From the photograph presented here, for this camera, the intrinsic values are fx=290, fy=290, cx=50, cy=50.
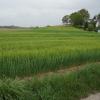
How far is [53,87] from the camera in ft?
28.5

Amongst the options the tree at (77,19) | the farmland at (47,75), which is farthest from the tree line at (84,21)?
the farmland at (47,75)

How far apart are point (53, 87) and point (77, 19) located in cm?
6257

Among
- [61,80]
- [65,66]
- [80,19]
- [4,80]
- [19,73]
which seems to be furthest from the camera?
[80,19]

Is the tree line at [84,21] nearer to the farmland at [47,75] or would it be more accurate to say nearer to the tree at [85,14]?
the tree at [85,14]

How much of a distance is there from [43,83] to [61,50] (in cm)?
411

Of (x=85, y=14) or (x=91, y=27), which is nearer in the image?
(x=91, y=27)

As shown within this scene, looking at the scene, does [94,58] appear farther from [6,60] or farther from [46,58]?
[6,60]

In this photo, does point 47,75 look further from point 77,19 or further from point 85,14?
point 85,14

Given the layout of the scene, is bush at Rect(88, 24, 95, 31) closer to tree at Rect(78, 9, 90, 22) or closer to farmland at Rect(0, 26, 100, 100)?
tree at Rect(78, 9, 90, 22)

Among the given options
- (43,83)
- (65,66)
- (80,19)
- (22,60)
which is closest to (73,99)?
(43,83)

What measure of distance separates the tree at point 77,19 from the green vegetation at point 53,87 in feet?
195

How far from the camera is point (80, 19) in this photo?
70.1m

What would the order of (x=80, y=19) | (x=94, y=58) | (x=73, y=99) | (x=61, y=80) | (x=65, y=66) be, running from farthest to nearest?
1. (x=80, y=19)
2. (x=94, y=58)
3. (x=65, y=66)
4. (x=61, y=80)
5. (x=73, y=99)

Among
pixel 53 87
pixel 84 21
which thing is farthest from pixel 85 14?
pixel 53 87
